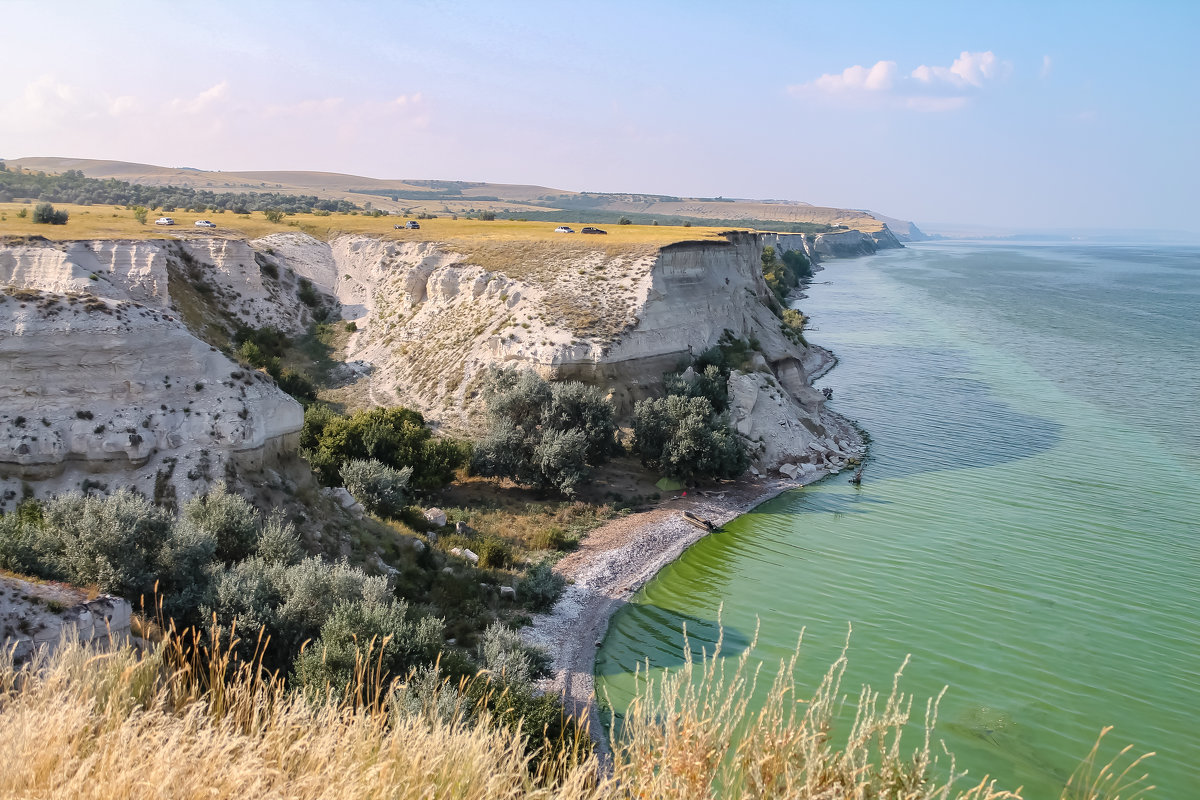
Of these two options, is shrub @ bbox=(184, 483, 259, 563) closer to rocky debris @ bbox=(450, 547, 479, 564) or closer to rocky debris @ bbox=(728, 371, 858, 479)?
rocky debris @ bbox=(450, 547, 479, 564)

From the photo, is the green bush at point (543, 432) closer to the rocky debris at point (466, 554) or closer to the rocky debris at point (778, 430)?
the rocky debris at point (466, 554)

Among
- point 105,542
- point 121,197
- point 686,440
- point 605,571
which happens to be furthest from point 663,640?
point 121,197

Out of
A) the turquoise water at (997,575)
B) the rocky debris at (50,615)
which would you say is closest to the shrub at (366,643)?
the rocky debris at (50,615)

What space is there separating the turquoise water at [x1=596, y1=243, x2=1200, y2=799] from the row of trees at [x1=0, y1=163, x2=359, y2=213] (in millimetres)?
59312

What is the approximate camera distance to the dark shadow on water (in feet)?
54.4

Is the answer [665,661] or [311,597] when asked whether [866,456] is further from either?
[311,597]

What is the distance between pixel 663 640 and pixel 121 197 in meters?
A: 81.2

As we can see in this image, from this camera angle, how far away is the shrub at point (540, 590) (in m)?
18.4

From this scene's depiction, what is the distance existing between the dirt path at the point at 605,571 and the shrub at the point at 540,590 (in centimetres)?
24

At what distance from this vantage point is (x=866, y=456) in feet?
104

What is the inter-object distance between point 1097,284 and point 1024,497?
111 m

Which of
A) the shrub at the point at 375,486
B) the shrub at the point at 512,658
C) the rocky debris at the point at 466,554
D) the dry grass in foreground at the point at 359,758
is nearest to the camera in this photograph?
the dry grass in foreground at the point at 359,758

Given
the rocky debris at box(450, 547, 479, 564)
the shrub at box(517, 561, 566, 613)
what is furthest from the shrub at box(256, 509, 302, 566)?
the shrub at box(517, 561, 566, 613)

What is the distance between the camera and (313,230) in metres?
51.6
